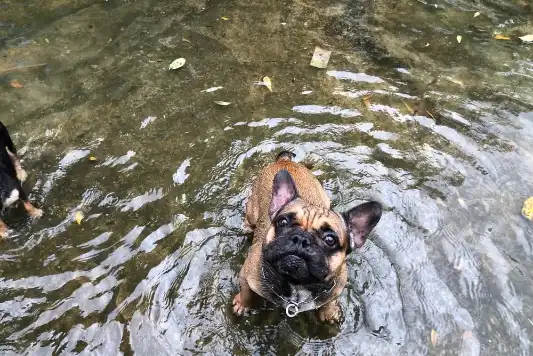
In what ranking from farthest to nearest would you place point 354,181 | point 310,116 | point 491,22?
point 491,22
point 310,116
point 354,181

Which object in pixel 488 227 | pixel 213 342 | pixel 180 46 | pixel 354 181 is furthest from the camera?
pixel 180 46

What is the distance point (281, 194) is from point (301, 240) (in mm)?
832

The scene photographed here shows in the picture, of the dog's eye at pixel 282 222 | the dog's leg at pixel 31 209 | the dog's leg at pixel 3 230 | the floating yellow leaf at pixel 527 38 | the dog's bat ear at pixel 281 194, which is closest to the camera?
the dog's eye at pixel 282 222

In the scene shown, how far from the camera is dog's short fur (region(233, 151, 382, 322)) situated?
165 inches

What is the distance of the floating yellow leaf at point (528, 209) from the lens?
20.1 feet

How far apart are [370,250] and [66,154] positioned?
4.11 metres

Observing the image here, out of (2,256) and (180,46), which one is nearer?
(2,256)

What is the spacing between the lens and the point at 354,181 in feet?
21.2

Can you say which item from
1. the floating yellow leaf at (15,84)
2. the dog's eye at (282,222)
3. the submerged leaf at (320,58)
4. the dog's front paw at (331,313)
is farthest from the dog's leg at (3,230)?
the submerged leaf at (320,58)

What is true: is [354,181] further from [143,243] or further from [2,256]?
[2,256]

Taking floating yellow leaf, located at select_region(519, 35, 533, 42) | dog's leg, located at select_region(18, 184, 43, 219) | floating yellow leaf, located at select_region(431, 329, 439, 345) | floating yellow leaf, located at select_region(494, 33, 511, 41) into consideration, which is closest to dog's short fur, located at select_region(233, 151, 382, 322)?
floating yellow leaf, located at select_region(431, 329, 439, 345)

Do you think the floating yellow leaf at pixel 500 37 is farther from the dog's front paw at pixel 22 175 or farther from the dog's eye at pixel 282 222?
the dog's front paw at pixel 22 175

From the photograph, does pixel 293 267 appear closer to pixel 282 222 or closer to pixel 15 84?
pixel 282 222

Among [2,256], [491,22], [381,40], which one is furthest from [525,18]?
[2,256]
